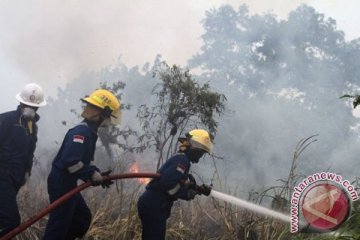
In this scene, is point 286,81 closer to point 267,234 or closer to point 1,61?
point 1,61

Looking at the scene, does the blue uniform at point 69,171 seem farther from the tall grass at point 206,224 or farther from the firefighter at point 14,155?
the tall grass at point 206,224

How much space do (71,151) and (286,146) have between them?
17896 mm

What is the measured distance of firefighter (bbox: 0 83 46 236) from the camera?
15.4 ft

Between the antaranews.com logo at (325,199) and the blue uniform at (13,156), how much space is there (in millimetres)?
2788

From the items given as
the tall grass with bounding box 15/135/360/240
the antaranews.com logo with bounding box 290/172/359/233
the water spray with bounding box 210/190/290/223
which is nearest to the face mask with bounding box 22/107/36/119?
the tall grass with bounding box 15/135/360/240

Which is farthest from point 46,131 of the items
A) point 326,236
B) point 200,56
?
point 326,236

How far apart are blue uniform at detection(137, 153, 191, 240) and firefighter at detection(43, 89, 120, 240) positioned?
1.56 ft

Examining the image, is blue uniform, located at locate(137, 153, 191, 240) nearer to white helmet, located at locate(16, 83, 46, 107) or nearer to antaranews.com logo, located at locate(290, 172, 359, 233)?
antaranews.com logo, located at locate(290, 172, 359, 233)

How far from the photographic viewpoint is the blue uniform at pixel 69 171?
4496mm

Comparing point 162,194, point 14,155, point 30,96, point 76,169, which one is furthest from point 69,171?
point 30,96

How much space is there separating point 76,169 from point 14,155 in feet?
2.93

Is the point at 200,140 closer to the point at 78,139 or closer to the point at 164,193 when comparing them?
the point at 164,193

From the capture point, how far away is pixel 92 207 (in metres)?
7.18

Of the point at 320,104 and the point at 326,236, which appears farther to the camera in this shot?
the point at 320,104
